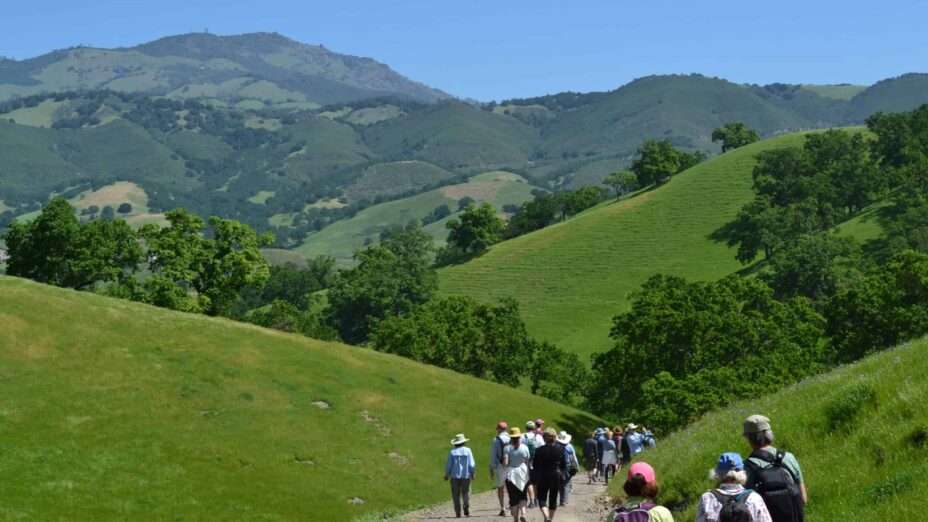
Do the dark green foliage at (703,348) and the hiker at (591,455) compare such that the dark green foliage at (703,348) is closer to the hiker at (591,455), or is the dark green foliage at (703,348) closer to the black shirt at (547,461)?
the hiker at (591,455)

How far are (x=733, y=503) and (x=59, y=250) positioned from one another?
92032mm

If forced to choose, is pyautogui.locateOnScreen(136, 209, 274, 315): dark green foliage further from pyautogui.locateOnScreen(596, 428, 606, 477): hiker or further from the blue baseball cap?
the blue baseball cap

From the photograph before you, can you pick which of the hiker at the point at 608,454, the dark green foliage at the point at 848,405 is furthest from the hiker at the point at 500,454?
the hiker at the point at 608,454

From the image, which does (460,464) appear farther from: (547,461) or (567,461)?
(547,461)

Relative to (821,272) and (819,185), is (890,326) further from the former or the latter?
(819,185)

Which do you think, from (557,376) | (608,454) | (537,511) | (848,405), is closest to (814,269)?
(557,376)

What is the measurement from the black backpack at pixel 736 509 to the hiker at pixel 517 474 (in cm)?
1422

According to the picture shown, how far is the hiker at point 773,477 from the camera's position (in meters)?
12.9

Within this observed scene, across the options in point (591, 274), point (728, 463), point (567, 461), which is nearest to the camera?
point (728, 463)

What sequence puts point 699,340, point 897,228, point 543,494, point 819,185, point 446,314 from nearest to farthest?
point 543,494 < point 699,340 < point 446,314 < point 897,228 < point 819,185

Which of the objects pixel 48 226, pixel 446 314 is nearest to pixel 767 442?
pixel 48 226

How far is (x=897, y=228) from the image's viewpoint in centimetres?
15062

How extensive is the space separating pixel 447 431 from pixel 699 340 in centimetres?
3131

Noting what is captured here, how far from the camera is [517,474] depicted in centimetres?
2658
